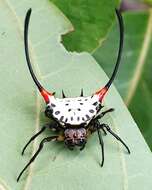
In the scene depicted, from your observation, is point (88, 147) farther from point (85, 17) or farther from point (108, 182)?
point (85, 17)

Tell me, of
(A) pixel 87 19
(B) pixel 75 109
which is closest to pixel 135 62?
(A) pixel 87 19

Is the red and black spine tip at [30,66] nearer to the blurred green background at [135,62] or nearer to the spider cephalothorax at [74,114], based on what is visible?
the spider cephalothorax at [74,114]

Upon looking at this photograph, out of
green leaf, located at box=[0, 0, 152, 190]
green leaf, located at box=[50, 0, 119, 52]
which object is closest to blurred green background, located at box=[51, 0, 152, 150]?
green leaf, located at box=[50, 0, 119, 52]

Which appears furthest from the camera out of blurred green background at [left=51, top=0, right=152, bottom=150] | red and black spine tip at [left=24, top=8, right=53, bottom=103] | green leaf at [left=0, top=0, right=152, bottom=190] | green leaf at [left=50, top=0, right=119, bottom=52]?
blurred green background at [left=51, top=0, right=152, bottom=150]

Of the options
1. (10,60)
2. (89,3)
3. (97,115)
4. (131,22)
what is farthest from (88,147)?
(131,22)

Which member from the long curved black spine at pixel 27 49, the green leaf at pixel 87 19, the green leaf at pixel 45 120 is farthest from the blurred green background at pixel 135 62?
the long curved black spine at pixel 27 49

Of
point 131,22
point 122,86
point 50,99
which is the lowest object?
point 122,86

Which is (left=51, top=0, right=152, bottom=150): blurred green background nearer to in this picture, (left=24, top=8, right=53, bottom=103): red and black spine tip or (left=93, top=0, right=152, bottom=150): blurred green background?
(left=93, top=0, right=152, bottom=150): blurred green background
